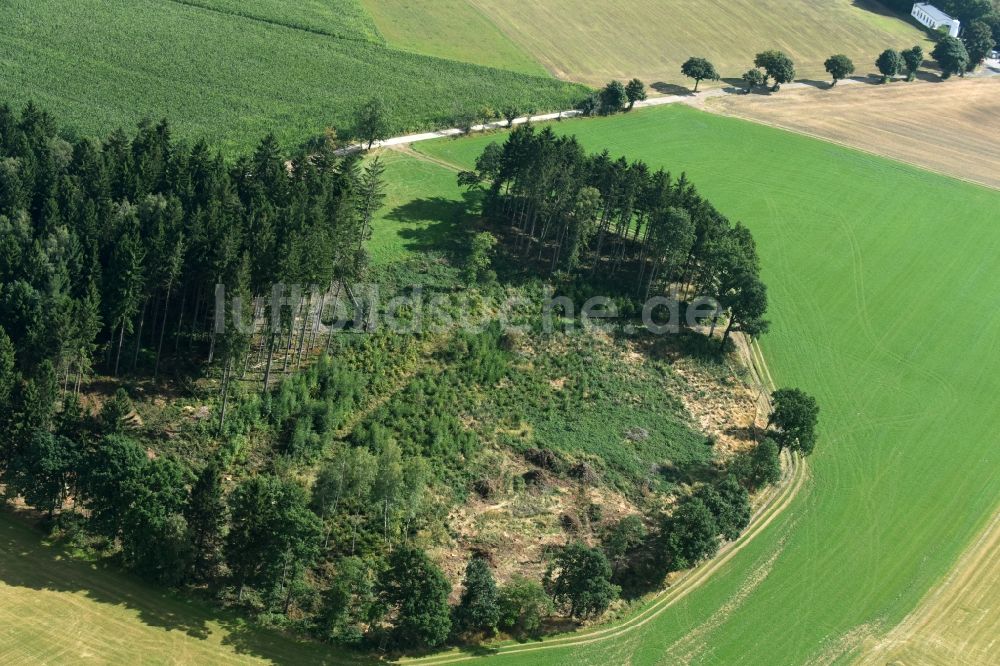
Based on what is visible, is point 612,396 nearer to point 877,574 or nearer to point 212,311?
point 877,574

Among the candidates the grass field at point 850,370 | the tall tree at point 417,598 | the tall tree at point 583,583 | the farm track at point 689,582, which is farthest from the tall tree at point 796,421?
the tall tree at point 417,598

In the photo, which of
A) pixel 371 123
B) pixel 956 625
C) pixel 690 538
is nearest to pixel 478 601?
pixel 690 538

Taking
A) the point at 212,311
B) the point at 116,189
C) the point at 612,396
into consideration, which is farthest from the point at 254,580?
the point at 116,189

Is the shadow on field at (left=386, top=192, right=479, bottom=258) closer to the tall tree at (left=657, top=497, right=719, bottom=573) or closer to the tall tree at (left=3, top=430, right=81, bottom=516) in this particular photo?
the tall tree at (left=657, top=497, right=719, bottom=573)

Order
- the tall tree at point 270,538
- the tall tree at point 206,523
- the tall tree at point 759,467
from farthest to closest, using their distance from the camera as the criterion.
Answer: the tall tree at point 759,467
the tall tree at point 206,523
the tall tree at point 270,538

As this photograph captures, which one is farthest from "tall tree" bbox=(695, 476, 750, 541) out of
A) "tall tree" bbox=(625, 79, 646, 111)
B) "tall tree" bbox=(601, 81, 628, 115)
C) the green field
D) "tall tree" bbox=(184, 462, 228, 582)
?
"tall tree" bbox=(625, 79, 646, 111)

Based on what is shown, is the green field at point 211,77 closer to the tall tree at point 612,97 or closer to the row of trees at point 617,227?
the tall tree at point 612,97

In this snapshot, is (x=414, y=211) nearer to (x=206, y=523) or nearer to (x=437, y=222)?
(x=437, y=222)
